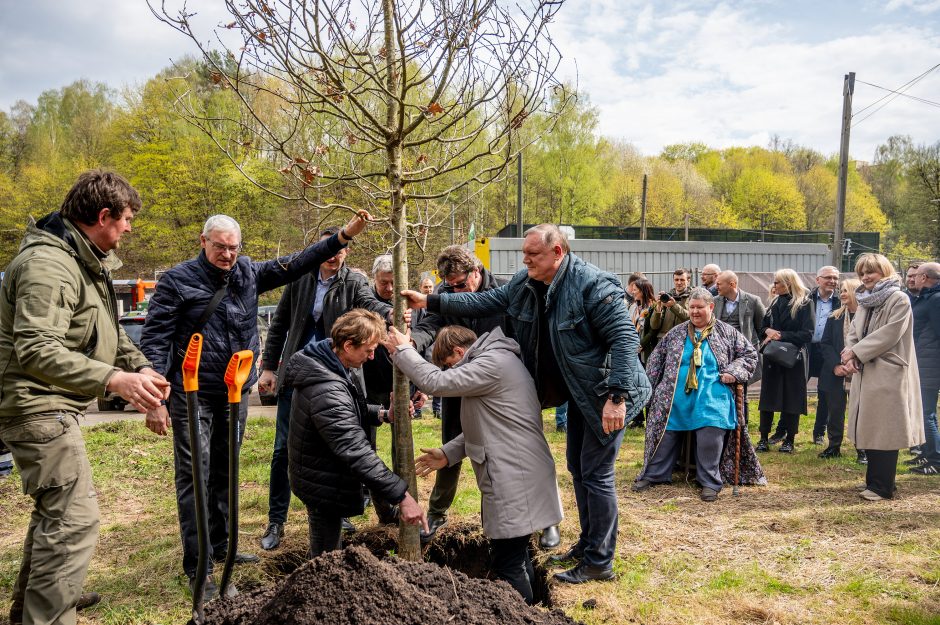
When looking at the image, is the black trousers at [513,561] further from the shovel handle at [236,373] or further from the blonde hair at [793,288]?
the blonde hair at [793,288]

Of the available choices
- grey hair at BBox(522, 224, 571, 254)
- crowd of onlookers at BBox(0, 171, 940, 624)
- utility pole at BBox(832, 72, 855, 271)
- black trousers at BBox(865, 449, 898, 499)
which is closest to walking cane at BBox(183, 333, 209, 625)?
crowd of onlookers at BBox(0, 171, 940, 624)

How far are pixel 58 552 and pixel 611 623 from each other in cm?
256

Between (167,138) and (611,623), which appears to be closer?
(611,623)

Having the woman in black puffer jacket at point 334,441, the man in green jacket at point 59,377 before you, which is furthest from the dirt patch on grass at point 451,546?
the man in green jacket at point 59,377

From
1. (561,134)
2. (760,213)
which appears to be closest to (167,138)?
(561,134)

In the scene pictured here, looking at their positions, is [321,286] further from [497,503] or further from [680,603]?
[680,603]

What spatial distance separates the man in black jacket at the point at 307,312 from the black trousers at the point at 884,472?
433cm

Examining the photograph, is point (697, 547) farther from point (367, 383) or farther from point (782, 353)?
point (782, 353)

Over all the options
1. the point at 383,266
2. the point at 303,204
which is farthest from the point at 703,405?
the point at 303,204

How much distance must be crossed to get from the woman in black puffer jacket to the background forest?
1162mm

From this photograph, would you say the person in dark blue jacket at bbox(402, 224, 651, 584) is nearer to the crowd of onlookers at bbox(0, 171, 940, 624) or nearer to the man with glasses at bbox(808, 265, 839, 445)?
the crowd of onlookers at bbox(0, 171, 940, 624)

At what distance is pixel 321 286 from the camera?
186 inches

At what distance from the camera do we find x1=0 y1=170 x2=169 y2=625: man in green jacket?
247 centimetres

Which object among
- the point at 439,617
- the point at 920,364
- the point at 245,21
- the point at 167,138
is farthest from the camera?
the point at 167,138
